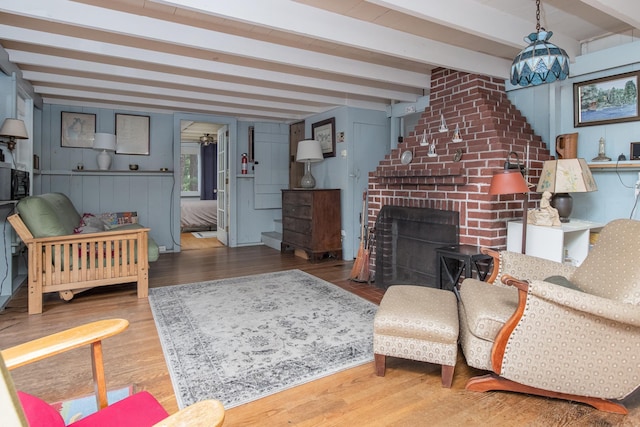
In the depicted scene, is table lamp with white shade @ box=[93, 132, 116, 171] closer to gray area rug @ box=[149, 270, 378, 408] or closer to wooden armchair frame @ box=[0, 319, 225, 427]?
gray area rug @ box=[149, 270, 378, 408]

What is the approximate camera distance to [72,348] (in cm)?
108

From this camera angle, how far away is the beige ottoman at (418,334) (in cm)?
190

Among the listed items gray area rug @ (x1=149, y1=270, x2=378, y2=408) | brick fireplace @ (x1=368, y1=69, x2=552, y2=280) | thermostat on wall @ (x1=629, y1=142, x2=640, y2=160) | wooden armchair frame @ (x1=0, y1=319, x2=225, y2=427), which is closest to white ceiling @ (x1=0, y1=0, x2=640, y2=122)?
brick fireplace @ (x1=368, y1=69, x2=552, y2=280)

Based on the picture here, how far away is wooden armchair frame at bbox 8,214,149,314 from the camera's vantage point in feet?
9.95

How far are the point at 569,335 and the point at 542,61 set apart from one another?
1.39 meters

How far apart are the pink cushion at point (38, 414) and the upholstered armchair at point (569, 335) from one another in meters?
1.74

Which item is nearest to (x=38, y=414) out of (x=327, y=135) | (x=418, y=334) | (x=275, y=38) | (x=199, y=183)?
Answer: (x=418, y=334)

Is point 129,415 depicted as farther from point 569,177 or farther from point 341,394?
point 569,177

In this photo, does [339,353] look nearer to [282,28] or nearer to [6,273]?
[282,28]

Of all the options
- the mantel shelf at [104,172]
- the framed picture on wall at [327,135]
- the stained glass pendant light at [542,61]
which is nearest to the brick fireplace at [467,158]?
the stained glass pendant light at [542,61]

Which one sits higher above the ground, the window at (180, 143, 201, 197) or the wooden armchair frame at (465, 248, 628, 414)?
the window at (180, 143, 201, 197)

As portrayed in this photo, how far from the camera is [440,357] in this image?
1.92m

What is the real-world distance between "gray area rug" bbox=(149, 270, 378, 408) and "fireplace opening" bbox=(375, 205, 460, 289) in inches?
23.6

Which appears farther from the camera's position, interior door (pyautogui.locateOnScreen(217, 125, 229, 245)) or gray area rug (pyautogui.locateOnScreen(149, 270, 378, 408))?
interior door (pyautogui.locateOnScreen(217, 125, 229, 245))
